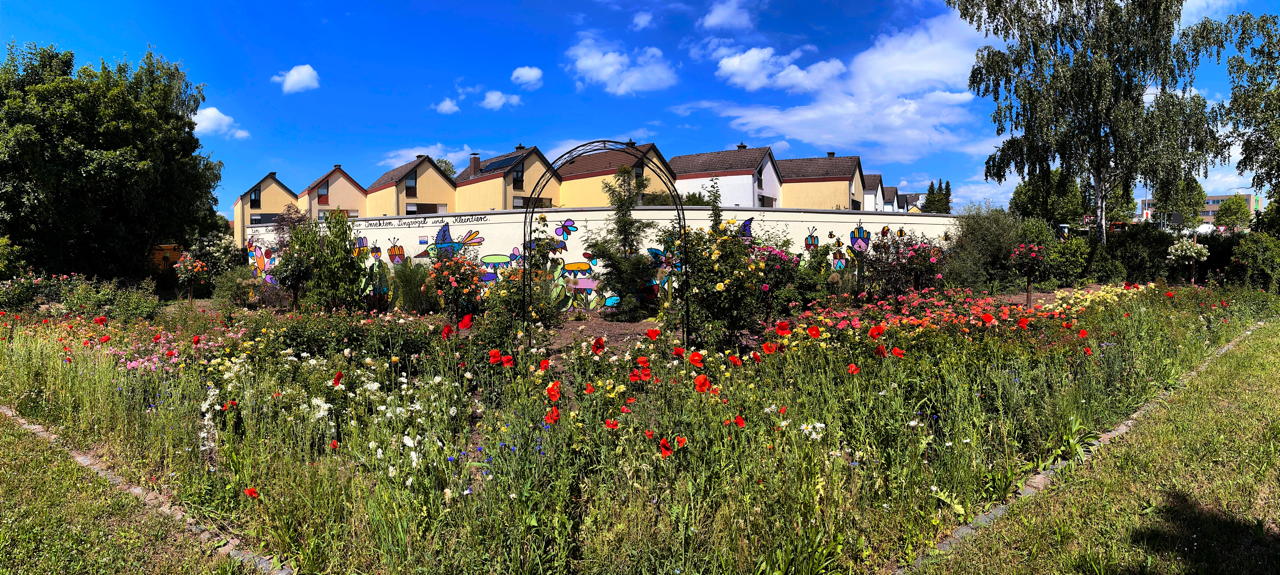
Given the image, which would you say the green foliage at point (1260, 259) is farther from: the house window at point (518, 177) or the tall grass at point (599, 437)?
the house window at point (518, 177)

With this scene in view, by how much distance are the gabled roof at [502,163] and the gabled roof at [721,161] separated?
23.0 ft

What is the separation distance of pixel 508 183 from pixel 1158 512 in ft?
97.4

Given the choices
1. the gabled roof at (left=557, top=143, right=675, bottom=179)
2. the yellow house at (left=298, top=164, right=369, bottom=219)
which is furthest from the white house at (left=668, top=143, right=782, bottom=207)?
the yellow house at (left=298, top=164, right=369, bottom=219)

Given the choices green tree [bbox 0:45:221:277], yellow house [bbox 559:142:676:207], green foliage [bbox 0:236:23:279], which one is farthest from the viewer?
yellow house [bbox 559:142:676:207]

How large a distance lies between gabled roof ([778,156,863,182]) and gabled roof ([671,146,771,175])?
3.91 meters

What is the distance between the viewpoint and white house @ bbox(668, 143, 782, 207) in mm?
29656

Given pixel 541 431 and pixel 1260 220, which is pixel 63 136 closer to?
pixel 541 431

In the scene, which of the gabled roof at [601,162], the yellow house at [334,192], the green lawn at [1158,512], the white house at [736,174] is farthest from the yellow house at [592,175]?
the green lawn at [1158,512]

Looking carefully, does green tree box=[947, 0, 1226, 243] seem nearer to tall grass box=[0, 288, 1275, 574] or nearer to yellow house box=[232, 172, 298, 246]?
tall grass box=[0, 288, 1275, 574]

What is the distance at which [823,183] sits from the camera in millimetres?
35562

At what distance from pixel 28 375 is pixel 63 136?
1595 cm

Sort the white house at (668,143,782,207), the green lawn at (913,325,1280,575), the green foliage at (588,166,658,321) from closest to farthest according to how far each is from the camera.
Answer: the green lawn at (913,325,1280,575)
the green foliage at (588,166,658,321)
the white house at (668,143,782,207)

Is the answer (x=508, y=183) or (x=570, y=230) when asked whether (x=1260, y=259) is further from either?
(x=508, y=183)

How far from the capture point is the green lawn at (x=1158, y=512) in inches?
112
